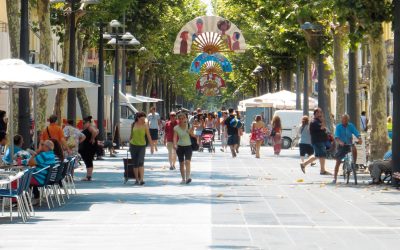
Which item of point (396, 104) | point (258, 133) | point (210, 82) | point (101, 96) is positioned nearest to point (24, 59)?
point (396, 104)

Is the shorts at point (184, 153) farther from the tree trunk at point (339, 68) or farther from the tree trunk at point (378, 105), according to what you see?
the tree trunk at point (339, 68)

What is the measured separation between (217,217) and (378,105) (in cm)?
1634

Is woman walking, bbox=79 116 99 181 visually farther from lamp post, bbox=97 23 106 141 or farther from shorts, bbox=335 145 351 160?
lamp post, bbox=97 23 106 141

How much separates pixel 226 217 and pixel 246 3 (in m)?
39.6

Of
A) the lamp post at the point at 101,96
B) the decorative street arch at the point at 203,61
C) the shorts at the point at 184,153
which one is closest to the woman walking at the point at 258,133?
the lamp post at the point at 101,96

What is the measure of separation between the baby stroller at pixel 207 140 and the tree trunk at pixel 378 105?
61.5ft

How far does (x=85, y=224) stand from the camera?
1717cm

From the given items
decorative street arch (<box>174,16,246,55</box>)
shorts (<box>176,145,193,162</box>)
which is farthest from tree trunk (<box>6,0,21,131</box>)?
decorative street arch (<box>174,16,246,55</box>)

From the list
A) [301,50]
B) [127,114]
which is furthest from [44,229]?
[127,114]

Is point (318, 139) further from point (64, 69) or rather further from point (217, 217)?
point (217, 217)

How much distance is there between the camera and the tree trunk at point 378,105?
110ft

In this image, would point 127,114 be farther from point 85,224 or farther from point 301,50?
point 85,224

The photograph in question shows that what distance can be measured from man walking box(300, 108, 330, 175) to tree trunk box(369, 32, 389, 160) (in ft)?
5.53

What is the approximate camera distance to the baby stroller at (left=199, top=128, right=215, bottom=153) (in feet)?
173
